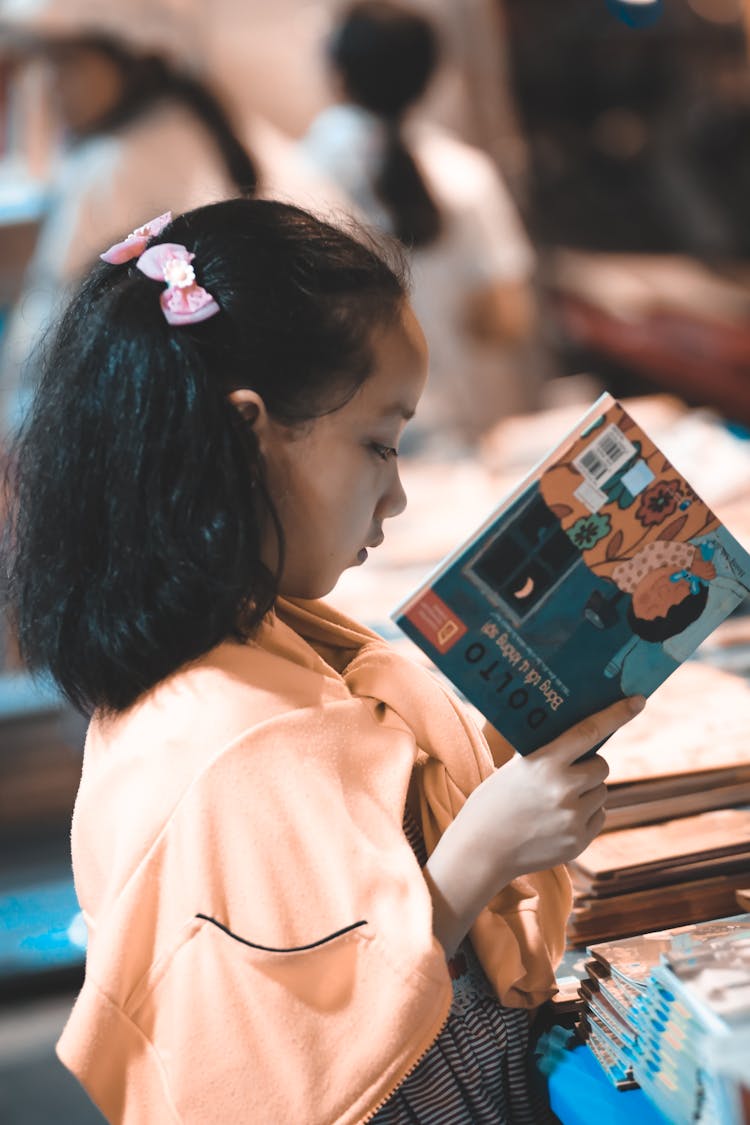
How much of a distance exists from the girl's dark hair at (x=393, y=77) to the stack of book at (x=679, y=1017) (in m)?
2.73

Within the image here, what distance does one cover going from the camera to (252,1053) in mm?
931

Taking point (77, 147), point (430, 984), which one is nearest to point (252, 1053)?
point (430, 984)

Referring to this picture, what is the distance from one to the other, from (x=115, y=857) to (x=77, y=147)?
293 cm

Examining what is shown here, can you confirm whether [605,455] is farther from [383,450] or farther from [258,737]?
[258,737]

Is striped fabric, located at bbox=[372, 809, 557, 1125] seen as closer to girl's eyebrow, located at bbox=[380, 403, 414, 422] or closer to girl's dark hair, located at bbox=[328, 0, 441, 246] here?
girl's eyebrow, located at bbox=[380, 403, 414, 422]

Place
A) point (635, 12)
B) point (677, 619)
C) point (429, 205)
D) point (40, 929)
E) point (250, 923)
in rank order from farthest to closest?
point (635, 12), point (429, 205), point (40, 929), point (677, 619), point (250, 923)

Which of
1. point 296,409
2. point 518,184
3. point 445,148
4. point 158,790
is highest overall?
point 296,409

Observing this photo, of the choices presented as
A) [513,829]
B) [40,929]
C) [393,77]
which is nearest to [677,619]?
[513,829]

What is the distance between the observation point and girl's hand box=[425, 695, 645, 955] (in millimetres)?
982

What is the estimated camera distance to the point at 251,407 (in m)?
1.03

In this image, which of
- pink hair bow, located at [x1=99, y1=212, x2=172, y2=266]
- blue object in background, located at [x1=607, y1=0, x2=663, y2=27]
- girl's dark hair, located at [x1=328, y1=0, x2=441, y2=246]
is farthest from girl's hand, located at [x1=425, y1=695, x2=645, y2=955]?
blue object in background, located at [x1=607, y1=0, x2=663, y2=27]

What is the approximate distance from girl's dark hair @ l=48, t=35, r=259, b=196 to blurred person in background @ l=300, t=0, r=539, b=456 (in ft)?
0.89

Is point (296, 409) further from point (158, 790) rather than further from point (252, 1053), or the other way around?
point (252, 1053)

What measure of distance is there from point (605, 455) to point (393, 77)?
9.56ft
